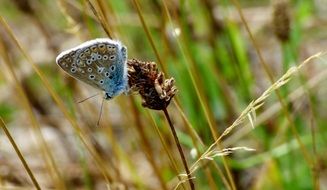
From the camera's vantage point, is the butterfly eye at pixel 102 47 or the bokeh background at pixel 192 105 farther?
the bokeh background at pixel 192 105

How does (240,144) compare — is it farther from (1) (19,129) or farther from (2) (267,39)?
(1) (19,129)

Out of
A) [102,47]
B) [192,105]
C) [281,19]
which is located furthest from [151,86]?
[192,105]

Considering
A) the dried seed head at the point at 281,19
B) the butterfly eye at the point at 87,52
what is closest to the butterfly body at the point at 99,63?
the butterfly eye at the point at 87,52

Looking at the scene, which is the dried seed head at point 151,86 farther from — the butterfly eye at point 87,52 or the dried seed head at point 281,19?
the dried seed head at point 281,19

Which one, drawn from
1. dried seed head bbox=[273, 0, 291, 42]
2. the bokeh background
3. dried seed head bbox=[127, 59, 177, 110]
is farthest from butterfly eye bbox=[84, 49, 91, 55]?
dried seed head bbox=[273, 0, 291, 42]

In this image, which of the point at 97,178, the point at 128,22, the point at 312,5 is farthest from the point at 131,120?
the point at 312,5

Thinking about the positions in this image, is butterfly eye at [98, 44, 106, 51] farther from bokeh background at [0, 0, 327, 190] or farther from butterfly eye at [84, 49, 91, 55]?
bokeh background at [0, 0, 327, 190]

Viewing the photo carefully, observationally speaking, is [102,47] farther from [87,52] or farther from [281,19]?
[281,19]
